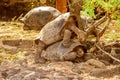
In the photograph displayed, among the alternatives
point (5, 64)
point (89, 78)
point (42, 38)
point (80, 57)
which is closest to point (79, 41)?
point (80, 57)

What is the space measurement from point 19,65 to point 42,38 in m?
0.54

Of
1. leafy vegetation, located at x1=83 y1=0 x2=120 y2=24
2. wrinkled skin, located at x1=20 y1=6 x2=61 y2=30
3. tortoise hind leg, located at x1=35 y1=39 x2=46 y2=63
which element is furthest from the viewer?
wrinkled skin, located at x1=20 y1=6 x2=61 y2=30

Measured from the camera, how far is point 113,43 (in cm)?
538

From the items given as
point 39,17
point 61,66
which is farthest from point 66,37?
point 39,17

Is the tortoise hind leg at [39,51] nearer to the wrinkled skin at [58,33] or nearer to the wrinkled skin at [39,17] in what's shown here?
the wrinkled skin at [58,33]

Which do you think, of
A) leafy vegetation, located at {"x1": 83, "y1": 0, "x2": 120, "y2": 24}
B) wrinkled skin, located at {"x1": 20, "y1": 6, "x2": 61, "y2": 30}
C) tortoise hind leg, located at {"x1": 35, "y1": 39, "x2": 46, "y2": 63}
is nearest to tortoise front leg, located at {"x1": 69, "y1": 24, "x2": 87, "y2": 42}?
tortoise hind leg, located at {"x1": 35, "y1": 39, "x2": 46, "y2": 63}

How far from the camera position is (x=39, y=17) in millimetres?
7508

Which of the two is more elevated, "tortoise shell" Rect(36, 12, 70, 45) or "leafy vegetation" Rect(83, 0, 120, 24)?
"leafy vegetation" Rect(83, 0, 120, 24)

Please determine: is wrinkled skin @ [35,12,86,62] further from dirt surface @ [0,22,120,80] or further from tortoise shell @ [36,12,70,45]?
dirt surface @ [0,22,120,80]

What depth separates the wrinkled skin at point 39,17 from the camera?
7.32 m

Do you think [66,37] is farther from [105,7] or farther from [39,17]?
[39,17]

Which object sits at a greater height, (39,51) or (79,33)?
(79,33)

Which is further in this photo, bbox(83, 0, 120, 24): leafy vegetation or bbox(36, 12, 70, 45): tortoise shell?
bbox(36, 12, 70, 45): tortoise shell

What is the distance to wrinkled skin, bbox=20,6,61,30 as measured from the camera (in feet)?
24.0
